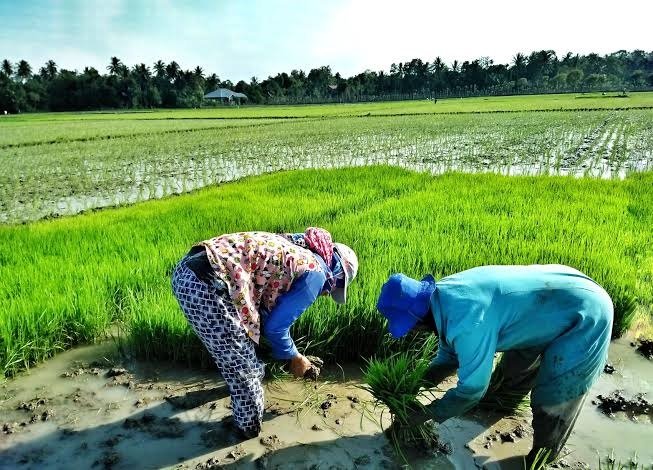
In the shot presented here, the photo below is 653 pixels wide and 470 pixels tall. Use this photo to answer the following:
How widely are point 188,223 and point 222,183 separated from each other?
137 inches

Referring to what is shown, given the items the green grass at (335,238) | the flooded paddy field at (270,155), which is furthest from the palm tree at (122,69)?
the green grass at (335,238)

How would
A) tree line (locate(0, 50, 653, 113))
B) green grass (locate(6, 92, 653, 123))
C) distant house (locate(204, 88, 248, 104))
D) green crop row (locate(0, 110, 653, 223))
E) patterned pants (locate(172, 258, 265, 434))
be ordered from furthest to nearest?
distant house (locate(204, 88, 248, 104)) → tree line (locate(0, 50, 653, 113)) → green grass (locate(6, 92, 653, 123)) → green crop row (locate(0, 110, 653, 223)) → patterned pants (locate(172, 258, 265, 434))

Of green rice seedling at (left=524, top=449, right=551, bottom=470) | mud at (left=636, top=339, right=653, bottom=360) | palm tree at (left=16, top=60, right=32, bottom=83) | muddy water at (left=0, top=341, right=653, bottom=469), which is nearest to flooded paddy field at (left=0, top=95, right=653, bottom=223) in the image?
muddy water at (left=0, top=341, right=653, bottom=469)

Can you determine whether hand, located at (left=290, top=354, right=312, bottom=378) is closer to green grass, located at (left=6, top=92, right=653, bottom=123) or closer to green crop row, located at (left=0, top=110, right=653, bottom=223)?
green crop row, located at (left=0, top=110, right=653, bottom=223)

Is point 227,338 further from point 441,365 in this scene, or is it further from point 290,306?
point 441,365

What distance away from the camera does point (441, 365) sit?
6.79 feet

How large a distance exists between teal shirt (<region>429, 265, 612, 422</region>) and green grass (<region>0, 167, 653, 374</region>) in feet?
3.47

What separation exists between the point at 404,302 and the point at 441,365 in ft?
1.79

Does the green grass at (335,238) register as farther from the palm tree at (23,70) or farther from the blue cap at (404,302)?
the palm tree at (23,70)

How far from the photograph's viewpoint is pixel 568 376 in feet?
6.07

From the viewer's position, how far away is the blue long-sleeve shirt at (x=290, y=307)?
78.7 inches

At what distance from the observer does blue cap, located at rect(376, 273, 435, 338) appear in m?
1.70

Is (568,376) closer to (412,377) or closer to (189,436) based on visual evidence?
(412,377)

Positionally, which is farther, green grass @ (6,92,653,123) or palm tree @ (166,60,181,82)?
palm tree @ (166,60,181,82)
